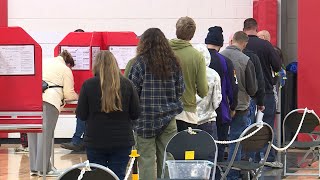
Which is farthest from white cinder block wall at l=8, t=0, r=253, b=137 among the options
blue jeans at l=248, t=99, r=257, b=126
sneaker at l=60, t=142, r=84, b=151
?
blue jeans at l=248, t=99, r=257, b=126

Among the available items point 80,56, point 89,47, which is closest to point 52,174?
point 80,56

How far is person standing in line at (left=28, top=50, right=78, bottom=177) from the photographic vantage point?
788 cm

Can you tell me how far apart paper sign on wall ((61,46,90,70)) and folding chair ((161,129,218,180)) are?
10.7ft

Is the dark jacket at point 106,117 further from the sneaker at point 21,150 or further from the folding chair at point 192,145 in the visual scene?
the sneaker at point 21,150

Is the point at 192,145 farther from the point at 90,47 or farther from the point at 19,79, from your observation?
the point at 90,47

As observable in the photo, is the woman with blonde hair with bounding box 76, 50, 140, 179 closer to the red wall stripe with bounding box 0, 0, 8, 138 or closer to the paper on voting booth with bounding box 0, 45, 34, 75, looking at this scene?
the paper on voting booth with bounding box 0, 45, 34, 75

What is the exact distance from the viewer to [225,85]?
6.77 metres

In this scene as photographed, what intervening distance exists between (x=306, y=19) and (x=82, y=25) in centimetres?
338

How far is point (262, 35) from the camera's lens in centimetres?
887

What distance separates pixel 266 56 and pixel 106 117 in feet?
11.5

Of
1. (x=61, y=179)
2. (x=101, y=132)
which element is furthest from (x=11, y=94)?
(x=61, y=179)

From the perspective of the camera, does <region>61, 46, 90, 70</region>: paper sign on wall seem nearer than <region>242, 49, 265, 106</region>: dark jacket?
No

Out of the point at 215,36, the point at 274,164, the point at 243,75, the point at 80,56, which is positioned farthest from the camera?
the point at 274,164

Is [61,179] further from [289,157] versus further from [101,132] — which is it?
[289,157]
